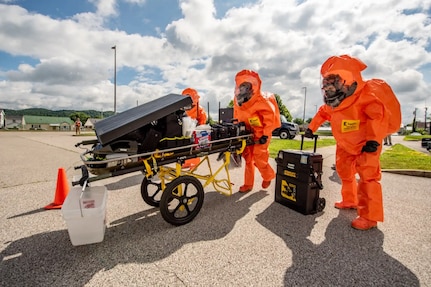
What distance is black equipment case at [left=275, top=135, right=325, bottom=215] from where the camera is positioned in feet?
10.6

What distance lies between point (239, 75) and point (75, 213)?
3191 millimetres

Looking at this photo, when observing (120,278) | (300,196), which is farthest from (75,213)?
(300,196)

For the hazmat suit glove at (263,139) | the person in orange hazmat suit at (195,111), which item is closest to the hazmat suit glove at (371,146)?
the hazmat suit glove at (263,139)

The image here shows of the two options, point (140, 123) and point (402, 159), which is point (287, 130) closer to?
point (402, 159)

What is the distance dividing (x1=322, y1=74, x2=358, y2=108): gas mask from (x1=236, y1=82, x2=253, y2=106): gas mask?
4.06ft

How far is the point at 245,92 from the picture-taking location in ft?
13.1

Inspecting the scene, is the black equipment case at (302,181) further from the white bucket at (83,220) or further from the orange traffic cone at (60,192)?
the orange traffic cone at (60,192)

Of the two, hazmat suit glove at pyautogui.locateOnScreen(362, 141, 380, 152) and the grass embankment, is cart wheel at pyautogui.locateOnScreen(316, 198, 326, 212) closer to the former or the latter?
hazmat suit glove at pyautogui.locateOnScreen(362, 141, 380, 152)

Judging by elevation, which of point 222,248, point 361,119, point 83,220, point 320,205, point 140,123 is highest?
point 361,119

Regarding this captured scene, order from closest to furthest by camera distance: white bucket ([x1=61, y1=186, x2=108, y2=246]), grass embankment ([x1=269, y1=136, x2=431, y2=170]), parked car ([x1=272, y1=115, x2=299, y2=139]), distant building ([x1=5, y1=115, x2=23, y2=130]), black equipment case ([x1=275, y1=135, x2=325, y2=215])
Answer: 1. white bucket ([x1=61, y1=186, x2=108, y2=246])
2. black equipment case ([x1=275, y1=135, x2=325, y2=215])
3. grass embankment ([x1=269, y1=136, x2=431, y2=170])
4. parked car ([x1=272, y1=115, x2=299, y2=139])
5. distant building ([x1=5, y1=115, x2=23, y2=130])

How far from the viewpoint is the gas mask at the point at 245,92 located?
157 inches

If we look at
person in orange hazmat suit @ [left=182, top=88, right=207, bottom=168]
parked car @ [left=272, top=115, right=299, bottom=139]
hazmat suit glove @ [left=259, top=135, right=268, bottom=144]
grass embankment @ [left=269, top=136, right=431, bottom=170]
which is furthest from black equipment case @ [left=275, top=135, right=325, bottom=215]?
parked car @ [left=272, top=115, right=299, bottom=139]

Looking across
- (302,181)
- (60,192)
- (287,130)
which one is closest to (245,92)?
(302,181)

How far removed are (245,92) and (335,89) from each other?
1469mm
